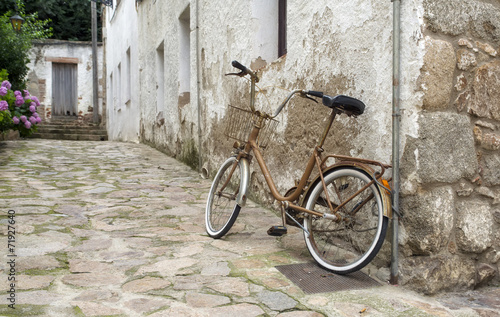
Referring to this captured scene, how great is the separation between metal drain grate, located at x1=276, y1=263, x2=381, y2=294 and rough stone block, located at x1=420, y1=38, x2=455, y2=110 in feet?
3.17

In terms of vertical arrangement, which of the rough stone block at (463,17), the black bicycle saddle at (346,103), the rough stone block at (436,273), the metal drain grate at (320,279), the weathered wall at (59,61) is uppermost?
the weathered wall at (59,61)

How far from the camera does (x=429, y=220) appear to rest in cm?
233

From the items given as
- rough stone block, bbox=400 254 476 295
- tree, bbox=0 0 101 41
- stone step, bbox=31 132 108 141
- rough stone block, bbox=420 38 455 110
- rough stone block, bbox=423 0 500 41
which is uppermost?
tree, bbox=0 0 101 41

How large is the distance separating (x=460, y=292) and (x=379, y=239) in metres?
0.54

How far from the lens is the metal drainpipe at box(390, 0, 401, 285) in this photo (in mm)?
2404

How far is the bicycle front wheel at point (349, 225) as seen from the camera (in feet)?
7.82

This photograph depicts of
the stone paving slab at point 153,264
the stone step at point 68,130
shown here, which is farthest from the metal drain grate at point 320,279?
the stone step at point 68,130

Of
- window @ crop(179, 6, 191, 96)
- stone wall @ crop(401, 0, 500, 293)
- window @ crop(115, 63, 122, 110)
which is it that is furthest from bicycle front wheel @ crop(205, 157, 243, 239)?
window @ crop(115, 63, 122, 110)

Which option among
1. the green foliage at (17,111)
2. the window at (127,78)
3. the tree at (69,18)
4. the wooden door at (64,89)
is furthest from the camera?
the tree at (69,18)

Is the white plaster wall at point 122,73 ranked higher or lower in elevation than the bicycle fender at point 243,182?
higher

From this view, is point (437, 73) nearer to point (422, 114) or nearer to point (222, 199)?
point (422, 114)

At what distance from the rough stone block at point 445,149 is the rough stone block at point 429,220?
9 centimetres

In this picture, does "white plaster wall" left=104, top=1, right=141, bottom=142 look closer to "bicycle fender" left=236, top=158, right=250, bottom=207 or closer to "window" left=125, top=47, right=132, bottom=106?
"window" left=125, top=47, right=132, bottom=106

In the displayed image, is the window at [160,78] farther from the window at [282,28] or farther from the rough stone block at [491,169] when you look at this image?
the rough stone block at [491,169]
